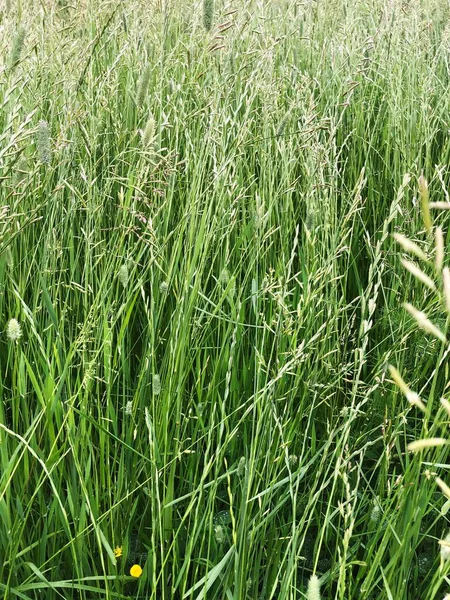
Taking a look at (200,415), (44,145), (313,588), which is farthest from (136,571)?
(44,145)

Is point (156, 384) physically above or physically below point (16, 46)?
below

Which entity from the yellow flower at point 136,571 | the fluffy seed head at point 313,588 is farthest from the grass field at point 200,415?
the fluffy seed head at point 313,588

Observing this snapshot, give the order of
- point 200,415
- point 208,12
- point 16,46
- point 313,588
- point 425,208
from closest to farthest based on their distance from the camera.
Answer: point 425,208 < point 313,588 < point 16,46 < point 200,415 < point 208,12

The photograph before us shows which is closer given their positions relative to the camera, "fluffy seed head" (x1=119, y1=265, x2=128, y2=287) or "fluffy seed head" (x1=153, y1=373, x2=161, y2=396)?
"fluffy seed head" (x1=153, y1=373, x2=161, y2=396)

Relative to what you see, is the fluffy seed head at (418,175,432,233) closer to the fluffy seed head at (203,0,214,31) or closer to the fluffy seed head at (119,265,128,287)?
the fluffy seed head at (119,265,128,287)

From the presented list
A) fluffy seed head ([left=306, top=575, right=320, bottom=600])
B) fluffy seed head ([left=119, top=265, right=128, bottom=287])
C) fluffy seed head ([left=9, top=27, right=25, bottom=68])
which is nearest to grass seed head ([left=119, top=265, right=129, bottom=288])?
fluffy seed head ([left=119, top=265, right=128, bottom=287])

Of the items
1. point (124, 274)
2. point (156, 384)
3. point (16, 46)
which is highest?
point (16, 46)

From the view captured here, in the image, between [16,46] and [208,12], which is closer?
[16,46]

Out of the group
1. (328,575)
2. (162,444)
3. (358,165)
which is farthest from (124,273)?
(358,165)

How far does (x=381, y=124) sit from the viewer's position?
246 cm

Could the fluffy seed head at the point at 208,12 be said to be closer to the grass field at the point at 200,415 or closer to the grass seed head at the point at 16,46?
the grass field at the point at 200,415

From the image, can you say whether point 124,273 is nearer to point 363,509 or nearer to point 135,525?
point 135,525

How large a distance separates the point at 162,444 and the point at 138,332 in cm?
54

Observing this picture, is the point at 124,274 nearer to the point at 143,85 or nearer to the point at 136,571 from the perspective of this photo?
the point at 143,85
